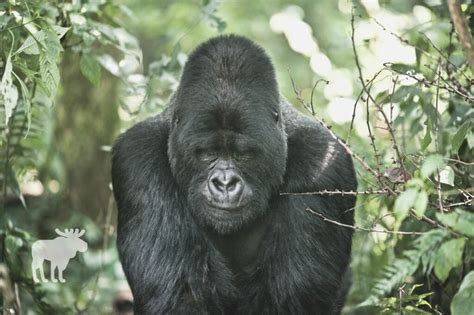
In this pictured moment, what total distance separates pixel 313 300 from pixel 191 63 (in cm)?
161

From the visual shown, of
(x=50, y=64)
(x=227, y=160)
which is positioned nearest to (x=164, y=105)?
(x=227, y=160)

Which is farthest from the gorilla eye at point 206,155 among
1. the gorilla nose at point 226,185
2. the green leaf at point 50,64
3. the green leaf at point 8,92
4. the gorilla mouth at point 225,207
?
the green leaf at point 8,92

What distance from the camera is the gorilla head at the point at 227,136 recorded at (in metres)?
4.46

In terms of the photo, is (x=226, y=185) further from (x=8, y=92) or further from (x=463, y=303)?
(x=463, y=303)

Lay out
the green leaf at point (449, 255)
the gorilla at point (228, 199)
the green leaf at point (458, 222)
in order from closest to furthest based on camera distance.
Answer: the green leaf at point (458, 222), the green leaf at point (449, 255), the gorilla at point (228, 199)

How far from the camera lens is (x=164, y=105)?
19.1ft

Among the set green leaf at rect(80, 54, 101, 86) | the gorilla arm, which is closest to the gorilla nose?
the gorilla arm

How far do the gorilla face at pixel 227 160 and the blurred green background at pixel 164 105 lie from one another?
0.38m

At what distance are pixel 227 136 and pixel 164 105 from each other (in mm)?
1461

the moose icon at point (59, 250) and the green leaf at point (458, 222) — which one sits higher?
the green leaf at point (458, 222)

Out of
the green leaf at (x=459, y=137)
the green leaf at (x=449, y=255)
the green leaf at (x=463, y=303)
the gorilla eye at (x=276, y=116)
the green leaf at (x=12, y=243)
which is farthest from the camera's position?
the gorilla eye at (x=276, y=116)

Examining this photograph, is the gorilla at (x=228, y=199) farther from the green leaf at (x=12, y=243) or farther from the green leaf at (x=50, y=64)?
the green leaf at (x=50, y=64)

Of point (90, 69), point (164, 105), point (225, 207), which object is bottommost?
point (164, 105)

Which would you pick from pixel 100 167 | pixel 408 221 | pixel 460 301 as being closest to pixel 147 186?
pixel 408 221
